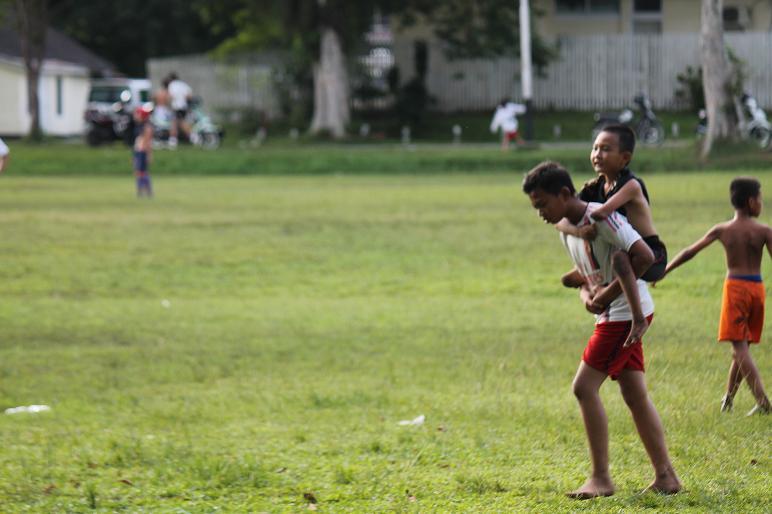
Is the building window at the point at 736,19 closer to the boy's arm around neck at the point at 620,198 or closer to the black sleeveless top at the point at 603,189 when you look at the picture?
the black sleeveless top at the point at 603,189

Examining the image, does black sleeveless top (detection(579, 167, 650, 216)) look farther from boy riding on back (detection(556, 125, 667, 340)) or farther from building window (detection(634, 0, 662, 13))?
building window (detection(634, 0, 662, 13))

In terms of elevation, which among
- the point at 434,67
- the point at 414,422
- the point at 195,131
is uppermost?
the point at 434,67

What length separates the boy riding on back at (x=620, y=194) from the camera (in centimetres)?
599

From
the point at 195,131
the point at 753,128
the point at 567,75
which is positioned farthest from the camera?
the point at 567,75

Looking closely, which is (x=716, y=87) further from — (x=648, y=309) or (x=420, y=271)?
(x=648, y=309)

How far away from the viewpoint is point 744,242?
25.8ft

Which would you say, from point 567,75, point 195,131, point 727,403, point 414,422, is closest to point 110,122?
point 195,131

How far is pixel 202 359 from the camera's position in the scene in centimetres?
1218

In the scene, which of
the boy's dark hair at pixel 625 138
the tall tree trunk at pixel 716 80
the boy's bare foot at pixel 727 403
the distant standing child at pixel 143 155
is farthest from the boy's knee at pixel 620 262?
the tall tree trunk at pixel 716 80

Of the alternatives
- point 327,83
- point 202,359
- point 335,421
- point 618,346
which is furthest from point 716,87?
point 618,346

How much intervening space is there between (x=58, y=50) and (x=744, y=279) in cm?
5793

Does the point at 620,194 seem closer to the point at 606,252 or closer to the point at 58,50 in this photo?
the point at 606,252

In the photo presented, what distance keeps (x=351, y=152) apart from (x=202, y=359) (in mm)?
25015

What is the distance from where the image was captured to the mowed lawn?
6738mm
